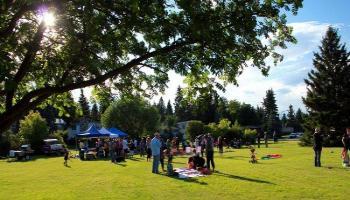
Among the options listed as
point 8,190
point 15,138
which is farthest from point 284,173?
point 15,138

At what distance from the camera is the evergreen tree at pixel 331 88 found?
5156 centimetres

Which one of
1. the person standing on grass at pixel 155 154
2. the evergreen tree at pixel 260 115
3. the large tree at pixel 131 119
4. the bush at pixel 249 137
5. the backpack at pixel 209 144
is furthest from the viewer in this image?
the evergreen tree at pixel 260 115

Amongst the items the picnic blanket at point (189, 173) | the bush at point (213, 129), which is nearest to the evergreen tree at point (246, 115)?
the bush at point (213, 129)

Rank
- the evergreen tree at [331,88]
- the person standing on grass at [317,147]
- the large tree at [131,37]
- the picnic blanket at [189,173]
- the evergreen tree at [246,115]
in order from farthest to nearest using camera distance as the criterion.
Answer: the evergreen tree at [246,115], the evergreen tree at [331,88], the person standing on grass at [317,147], the picnic blanket at [189,173], the large tree at [131,37]

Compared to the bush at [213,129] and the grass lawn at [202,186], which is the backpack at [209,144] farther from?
the bush at [213,129]

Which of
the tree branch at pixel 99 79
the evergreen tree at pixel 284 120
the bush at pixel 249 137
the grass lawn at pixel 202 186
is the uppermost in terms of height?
the evergreen tree at pixel 284 120

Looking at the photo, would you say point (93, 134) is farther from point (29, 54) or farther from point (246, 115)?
point (246, 115)

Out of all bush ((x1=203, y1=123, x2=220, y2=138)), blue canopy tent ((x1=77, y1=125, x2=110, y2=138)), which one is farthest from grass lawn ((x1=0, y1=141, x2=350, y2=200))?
bush ((x1=203, y1=123, x2=220, y2=138))

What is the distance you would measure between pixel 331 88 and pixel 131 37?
152 feet

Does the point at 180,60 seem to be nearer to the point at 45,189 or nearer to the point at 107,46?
the point at 107,46

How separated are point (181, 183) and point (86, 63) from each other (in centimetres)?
1001

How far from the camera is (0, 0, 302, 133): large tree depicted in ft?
29.7

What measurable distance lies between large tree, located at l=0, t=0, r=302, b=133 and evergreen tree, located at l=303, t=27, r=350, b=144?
44.0m

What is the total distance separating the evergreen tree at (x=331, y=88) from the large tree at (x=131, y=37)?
43956 mm
